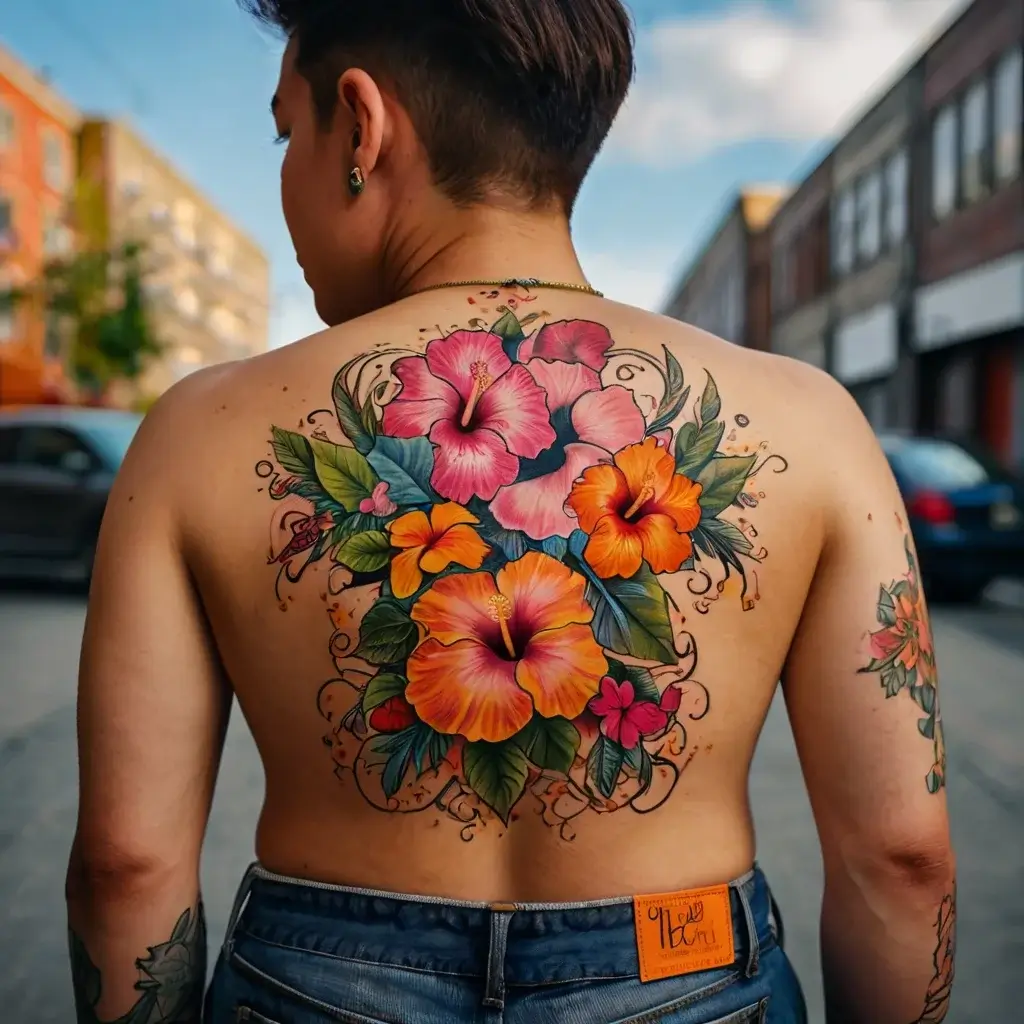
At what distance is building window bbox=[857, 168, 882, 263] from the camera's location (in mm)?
24219

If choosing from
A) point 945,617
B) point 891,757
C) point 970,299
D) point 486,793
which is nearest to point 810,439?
point 891,757

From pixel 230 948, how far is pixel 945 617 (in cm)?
863

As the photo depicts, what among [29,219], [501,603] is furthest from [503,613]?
[29,219]

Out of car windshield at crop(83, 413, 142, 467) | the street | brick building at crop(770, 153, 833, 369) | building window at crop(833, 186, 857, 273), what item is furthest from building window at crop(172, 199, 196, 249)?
the street

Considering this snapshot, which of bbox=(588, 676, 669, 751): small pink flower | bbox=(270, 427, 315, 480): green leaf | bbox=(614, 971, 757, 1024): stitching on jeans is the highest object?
bbox=(270, 427, 315, 480): green leaf

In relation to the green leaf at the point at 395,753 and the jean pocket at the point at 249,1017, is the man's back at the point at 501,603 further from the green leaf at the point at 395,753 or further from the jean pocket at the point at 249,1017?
the jean pocket at the point at 249,1017

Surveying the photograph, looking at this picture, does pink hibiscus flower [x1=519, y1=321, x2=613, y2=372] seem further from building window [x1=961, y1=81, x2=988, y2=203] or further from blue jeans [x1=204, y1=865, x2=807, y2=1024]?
building window [x1=961, y1=81, x2=988, y2=203]

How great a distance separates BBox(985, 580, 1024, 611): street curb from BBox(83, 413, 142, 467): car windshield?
7.45 m

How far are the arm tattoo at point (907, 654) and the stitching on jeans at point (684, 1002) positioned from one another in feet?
1.04

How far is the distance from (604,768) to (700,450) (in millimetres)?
362

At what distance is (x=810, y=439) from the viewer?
1304 mm

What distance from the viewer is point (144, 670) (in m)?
1.27

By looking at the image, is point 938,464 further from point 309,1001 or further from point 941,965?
point 309,1001

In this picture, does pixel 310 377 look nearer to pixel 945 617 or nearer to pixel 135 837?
pixel 135 837
